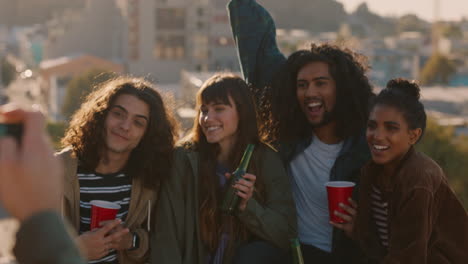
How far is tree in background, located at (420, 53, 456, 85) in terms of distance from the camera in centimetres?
5103

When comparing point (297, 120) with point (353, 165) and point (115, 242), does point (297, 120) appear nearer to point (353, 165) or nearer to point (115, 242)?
point (353, 165)

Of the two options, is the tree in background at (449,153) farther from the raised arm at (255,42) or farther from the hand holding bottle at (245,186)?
the hand holding bottle at (245,186)

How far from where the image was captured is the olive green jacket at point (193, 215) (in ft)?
9.46

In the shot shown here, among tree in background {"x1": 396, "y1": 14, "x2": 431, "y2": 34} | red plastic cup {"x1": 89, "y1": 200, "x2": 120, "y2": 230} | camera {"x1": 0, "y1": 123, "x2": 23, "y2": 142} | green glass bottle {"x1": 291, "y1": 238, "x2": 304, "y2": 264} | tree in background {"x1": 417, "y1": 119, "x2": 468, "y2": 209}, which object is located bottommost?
tree in background {"x1": 417, "y1": 119, "x2": 468, "y2": 209}

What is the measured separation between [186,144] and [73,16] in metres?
53.5

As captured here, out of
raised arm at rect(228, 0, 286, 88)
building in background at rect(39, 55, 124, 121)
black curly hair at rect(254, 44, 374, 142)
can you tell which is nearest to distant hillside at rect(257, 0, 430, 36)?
building in background at rect(39, 55, 124, 121)

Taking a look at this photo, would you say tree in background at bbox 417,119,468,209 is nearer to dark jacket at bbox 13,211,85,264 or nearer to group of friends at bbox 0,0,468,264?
group of friends at bbox 0,0,468,264

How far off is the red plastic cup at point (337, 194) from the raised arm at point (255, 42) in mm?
955

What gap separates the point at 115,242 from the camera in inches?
110

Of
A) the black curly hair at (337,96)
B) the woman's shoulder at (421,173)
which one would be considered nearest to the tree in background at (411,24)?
the black curly hair at (337,96)

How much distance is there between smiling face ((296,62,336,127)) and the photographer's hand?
2465mm

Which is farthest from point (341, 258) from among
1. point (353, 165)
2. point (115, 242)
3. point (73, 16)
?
point (73, 16)

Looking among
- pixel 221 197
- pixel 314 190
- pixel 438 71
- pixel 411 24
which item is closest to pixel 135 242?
pixel 221 197

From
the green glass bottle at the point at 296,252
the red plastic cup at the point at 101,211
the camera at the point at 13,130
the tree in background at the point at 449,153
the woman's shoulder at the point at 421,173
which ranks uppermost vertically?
the camera at the point at 13,130
